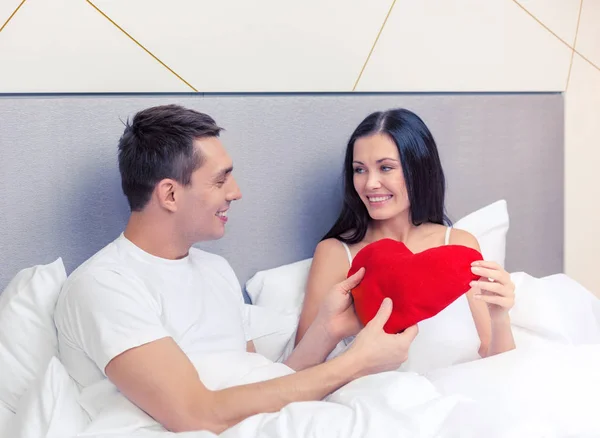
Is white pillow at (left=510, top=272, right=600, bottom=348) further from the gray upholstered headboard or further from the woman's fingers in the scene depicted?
the gray upholstered headboard

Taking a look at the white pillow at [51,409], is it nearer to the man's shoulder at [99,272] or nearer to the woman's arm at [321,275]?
the man's shoulder at [99,272]

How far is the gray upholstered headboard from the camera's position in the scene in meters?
1.54

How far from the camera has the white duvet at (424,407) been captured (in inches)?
46.0

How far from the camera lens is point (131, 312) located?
4.19 ft

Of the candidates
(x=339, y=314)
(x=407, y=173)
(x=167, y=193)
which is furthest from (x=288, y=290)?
(x=167, y=193)

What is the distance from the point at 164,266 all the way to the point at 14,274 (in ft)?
1.13

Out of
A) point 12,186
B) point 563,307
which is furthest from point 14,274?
point 563,307

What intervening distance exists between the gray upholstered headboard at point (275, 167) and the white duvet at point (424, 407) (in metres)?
0.39

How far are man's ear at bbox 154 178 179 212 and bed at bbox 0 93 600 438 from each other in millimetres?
256

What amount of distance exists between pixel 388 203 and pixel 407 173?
0.29ft

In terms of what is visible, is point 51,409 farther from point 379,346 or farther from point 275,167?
point 275,167

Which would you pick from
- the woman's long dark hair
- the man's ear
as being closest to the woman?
the woman's long dark hair
